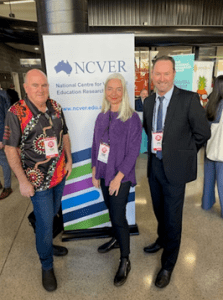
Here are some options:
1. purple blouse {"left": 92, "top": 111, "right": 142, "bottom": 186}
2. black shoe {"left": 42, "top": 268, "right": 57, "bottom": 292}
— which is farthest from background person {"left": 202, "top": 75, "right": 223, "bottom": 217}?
black shoe {"left": 42, "top": 268, "right": 57, "bottom": 292}

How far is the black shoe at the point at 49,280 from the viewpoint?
5.84ft

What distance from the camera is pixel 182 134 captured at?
152cm

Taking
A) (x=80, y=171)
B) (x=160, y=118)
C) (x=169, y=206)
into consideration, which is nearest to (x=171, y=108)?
(x=160, y=118)

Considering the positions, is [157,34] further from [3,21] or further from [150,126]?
[150,126]

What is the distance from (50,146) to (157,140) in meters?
0.78

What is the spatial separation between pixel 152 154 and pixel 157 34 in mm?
4161

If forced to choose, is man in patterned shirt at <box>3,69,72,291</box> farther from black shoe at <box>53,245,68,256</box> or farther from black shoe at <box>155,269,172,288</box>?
black shoe at <box>155,269,172,288</box>

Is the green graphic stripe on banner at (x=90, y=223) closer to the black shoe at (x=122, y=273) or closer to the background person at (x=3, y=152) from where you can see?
the black shoe at (x=122, y=273)

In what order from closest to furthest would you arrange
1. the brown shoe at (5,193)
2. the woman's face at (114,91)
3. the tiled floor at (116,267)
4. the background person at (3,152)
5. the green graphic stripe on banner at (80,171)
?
the woman's face at (114,91)
the tiled floor at (116,267)
the green graphic stripe on banner at (80,171)
the background person at (3,152)
the brown shoe at (5,193)

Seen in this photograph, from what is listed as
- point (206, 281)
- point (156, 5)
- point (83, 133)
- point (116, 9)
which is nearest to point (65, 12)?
point (83, 133)

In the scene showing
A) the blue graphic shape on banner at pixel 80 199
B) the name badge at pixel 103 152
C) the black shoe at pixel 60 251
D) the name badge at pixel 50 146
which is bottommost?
the black shoe at pixel 60 251

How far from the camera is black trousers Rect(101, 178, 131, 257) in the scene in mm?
1693

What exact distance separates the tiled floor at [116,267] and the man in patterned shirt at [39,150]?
0.70ft

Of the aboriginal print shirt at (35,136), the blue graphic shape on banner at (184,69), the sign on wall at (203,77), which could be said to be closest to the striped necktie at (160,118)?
the aboriginal print shirt at (35,136)
